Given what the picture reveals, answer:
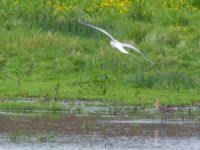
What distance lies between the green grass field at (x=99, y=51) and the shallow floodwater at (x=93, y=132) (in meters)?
1.72

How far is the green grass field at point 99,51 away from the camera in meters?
18.4

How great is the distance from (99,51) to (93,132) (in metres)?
6.75

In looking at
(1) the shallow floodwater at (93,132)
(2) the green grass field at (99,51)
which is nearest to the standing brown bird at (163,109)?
(1) the shallow floodwater at (93,132)

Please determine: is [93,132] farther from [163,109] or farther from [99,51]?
[99,51]

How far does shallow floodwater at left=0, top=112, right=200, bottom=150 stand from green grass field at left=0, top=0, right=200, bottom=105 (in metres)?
1.72

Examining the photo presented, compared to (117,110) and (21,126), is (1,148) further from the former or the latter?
(117,110)

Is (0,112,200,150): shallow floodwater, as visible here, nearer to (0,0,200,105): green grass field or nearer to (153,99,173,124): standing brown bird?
(153,99,173,124): standing brown bird

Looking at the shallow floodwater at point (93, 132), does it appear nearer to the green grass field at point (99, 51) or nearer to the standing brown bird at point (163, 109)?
the standing brown bird at point (163, 109)

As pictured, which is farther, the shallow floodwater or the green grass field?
the green grass field

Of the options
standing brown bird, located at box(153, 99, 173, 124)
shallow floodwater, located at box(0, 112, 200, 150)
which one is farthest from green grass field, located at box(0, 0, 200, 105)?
shallow floodwater, located at box(0, 112, 200, 150)

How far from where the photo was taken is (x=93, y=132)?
14625 millimetres

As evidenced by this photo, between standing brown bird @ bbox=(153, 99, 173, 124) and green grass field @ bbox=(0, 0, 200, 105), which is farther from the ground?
green grass field @ bbox=(0, 0, 200, 105)

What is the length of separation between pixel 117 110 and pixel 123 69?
354cm

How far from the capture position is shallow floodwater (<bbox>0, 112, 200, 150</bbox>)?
13617mm
